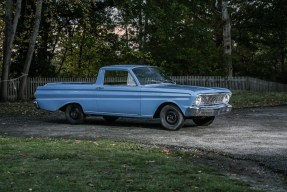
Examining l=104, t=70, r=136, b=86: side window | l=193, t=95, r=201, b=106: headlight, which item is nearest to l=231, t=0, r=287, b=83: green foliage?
l=104, t=70, r=136, b=86: side window

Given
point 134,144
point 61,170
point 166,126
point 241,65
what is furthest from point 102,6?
point 61,170

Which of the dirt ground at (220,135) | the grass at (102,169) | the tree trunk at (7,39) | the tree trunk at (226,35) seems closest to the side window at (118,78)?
the dirt ground at (220,135)

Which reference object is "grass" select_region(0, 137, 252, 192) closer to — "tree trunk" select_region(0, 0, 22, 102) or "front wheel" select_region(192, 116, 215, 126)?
"front wheel" select_region(192, 116, 215, 126)

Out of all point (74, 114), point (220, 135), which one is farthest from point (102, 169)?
point (74, 114)

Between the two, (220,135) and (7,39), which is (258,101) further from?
(7,39)

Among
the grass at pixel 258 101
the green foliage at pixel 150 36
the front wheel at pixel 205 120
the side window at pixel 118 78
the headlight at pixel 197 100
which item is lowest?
the front wheel at pixel 205 120

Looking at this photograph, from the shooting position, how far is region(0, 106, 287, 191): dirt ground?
8.68 meters

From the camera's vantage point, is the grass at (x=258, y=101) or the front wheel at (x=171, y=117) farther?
the grass at (x=258, y=101)

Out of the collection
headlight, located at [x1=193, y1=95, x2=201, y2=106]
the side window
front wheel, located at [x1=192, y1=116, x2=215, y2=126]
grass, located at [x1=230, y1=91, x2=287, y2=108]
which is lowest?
front wheel, located at [x1=192, y1=116, x2=215, y2=126]

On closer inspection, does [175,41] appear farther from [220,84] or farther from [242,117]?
[242,117]

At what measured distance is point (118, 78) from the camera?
15.3 m

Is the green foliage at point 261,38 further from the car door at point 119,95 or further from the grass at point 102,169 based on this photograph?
the grass at point 102,169

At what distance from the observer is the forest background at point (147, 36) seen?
3180 centimetres

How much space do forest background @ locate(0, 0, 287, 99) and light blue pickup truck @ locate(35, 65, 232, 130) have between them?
1397 centimetres
